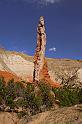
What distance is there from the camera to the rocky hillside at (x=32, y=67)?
4894 inches

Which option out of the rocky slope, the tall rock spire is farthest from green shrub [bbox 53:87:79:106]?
the rocky slope

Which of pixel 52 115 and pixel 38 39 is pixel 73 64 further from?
pixel 52 115

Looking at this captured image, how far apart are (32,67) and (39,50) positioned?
1685 inches

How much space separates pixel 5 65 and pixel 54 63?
81.8 feet

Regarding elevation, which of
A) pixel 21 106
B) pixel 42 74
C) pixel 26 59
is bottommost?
pixel 21 106

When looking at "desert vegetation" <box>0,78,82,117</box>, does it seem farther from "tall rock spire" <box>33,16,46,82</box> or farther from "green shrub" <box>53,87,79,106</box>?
"tall rock spire" <box>33,16,46,82</box>

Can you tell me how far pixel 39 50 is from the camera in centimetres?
8550

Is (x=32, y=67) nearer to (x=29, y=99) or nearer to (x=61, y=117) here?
(x=29, y=99)

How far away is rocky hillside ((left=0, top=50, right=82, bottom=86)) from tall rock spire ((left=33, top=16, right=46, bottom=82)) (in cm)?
3397

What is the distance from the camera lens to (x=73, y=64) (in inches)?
5605

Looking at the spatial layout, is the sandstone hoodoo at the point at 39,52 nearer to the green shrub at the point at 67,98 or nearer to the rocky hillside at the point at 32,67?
the green shrub at the point at 67,98

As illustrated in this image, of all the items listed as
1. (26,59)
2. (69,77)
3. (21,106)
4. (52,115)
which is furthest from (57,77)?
(52,115)

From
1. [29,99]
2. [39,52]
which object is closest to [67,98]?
[29,99]

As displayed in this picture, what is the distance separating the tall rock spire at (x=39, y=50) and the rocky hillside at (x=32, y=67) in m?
→ 34.0
